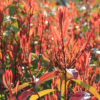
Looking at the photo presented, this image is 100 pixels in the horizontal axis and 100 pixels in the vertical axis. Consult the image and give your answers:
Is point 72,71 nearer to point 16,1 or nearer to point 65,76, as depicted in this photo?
point 65,76

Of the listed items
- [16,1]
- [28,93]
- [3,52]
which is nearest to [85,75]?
[28,93]

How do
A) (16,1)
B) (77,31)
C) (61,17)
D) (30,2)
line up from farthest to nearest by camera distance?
(77,31) → (16,1) → (30,2) → (61,17)

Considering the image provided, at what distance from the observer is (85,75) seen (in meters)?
0.99

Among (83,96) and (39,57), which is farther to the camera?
(39,57)

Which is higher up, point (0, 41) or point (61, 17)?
point (61, 17)

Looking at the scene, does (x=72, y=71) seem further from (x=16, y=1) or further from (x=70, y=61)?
(x=16, y=1)

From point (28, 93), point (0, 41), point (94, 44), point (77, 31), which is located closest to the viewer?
point (28, 93)

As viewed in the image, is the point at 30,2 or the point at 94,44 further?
the point at 94,44

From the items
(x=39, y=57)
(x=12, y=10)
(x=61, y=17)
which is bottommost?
(x=39, y=57)

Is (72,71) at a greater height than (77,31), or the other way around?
(77,31)

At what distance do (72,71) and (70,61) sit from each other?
0.04m

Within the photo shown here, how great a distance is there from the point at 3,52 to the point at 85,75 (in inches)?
28.1

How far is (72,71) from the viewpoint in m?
0.91

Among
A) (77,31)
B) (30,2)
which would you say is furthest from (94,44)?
(30,2)
